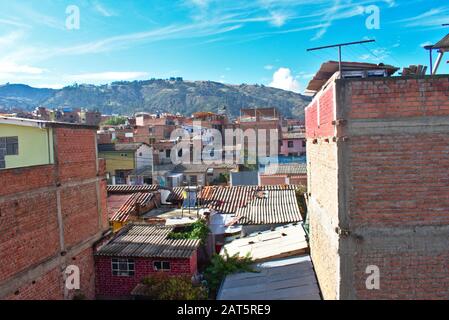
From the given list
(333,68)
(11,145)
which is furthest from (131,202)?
(333,68)

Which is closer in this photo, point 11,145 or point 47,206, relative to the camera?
point 47,206

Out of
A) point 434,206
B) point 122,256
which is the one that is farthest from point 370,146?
point 122,256

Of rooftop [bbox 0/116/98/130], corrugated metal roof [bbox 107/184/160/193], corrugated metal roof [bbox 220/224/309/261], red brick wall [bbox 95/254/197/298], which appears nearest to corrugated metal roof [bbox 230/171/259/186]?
corrugated metal roof [bbox 107/184/160/193]

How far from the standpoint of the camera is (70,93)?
165750mm

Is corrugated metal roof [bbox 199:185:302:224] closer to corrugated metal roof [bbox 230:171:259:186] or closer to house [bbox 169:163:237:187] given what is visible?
corrugated metal roof [bbox 230:171:259:186]

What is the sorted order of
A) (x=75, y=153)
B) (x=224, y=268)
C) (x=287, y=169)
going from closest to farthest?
(x=75, y=153)
(x=224, y=268)
(x=287, y=169)

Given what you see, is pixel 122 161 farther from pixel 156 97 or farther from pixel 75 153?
pixel 156 97

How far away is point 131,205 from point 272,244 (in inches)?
324

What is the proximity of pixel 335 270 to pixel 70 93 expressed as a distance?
179010 mm

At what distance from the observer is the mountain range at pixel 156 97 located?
150 meters

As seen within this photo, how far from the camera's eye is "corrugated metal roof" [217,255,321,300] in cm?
852

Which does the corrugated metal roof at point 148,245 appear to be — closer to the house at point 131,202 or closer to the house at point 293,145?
the house at point 131,202

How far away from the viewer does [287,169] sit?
2580 cm
